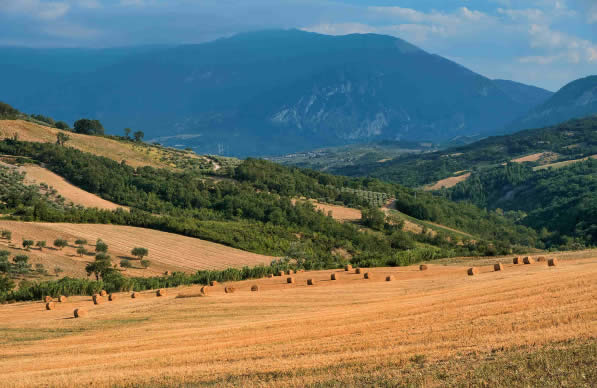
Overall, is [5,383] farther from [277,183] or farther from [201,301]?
[277,183]

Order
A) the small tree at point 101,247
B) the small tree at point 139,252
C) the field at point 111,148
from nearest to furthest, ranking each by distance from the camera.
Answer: the small tree at point 101,247
the small tree at point 139,252
the field at point 111,148

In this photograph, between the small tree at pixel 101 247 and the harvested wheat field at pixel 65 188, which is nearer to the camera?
the small tree at pixel 101 247

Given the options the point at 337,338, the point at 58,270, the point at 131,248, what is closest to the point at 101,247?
the point at 131,248

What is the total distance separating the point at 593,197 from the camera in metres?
124

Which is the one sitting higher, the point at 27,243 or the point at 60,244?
the point at 27,243

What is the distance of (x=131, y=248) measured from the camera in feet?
226

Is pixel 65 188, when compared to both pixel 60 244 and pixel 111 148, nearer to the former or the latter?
pixel 111 148

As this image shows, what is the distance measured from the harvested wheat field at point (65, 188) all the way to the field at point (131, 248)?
627 inches

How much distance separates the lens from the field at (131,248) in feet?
192

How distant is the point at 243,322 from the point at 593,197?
118489mm

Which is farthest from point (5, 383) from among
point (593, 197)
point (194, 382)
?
point (593, 197)

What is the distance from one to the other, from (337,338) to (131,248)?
55092mm

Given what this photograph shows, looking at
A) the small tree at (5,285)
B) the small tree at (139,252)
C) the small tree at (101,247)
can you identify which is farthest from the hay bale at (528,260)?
the small tree at (101,247)

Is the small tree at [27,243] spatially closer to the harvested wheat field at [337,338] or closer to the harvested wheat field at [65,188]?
the harvested wheat field at [337,338]
